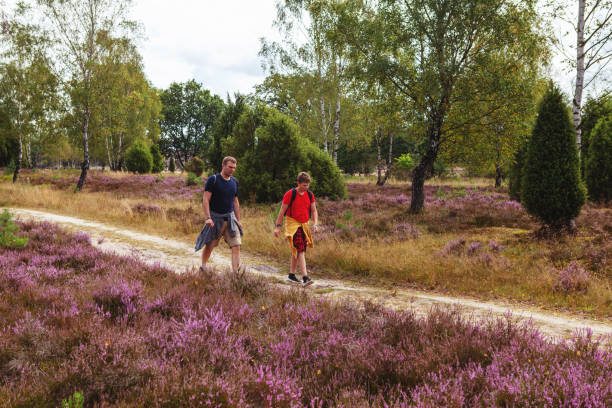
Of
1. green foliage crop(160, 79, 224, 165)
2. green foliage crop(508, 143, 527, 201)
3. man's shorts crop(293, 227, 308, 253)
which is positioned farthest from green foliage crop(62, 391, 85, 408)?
green foliage crop(160, 79, 224, 165)

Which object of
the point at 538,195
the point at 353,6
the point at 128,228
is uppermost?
the point at 353,6

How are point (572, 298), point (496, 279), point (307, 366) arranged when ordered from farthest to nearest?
point (496, 279)
point (572, 298)
point (307, 366)

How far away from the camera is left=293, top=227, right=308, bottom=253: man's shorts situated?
7121 millimetres

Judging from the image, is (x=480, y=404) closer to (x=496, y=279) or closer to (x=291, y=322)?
(x=291, y=322)

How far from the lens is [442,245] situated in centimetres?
966

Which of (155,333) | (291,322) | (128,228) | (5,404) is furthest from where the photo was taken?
(128,228)

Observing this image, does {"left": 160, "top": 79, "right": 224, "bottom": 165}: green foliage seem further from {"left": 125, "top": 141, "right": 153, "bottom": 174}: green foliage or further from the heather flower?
the heather flower

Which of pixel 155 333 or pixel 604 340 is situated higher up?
pixel 155 333

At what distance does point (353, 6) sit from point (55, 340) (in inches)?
763

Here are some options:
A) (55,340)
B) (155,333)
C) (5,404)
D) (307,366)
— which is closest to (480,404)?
(307,366)

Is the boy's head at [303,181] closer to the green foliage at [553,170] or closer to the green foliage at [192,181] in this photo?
the green foliage at [553,170]

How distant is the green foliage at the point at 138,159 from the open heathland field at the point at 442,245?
2161cm

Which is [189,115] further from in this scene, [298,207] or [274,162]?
[298,207]

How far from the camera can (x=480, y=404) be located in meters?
2.45
